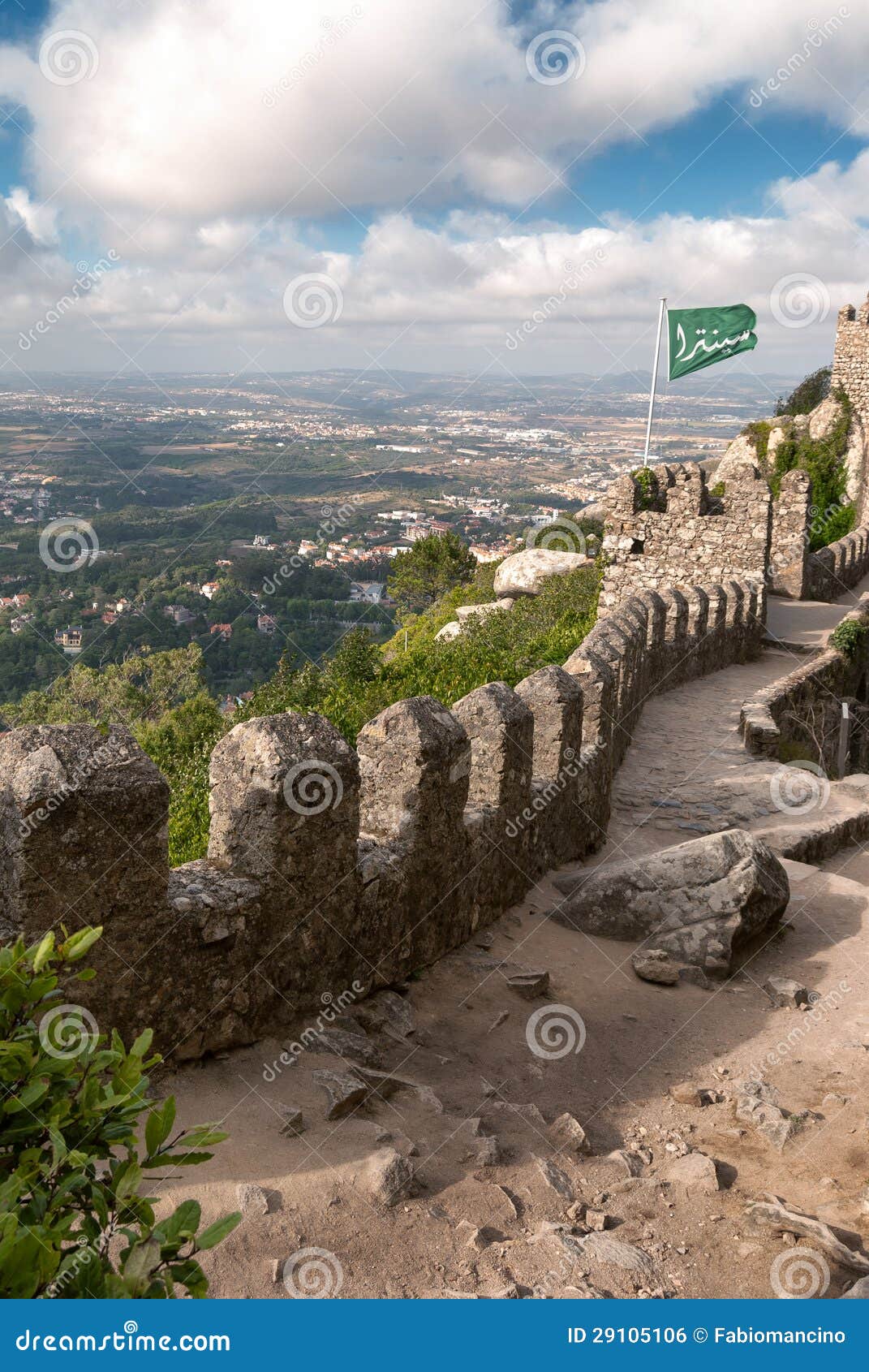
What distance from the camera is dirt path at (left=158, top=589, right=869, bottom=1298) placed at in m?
3.15

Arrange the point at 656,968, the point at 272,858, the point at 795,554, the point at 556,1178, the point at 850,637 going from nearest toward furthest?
1. the point at 556,1178
2. the point at 272,858
3. the point at 656,968
4. the point at 850,637
5. the point at 795,554

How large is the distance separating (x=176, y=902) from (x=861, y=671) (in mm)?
17714

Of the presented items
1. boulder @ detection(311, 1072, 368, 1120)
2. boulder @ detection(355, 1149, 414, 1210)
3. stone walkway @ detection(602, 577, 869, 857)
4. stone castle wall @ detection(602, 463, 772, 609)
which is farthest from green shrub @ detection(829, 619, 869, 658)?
boulder @ detection(355, 1149, 414, 1210)

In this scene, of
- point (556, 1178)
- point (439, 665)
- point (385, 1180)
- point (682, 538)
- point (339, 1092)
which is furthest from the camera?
point (682, 538)

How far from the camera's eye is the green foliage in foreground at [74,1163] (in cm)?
164

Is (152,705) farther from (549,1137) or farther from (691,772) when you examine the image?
(549,1137)

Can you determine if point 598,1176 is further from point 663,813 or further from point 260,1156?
point 663,813

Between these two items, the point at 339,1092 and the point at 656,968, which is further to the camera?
the point at 656,968

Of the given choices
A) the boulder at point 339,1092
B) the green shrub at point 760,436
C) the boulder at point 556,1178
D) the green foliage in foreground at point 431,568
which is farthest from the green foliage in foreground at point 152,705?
the green shrub at point 760,436

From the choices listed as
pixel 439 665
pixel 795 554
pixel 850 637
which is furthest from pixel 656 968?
pixel 795 554

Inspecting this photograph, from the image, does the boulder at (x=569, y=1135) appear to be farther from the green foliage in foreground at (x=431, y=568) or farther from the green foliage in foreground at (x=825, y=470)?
the green foliage in foreground at (x=431, y=568)

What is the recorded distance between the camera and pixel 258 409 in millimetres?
45062

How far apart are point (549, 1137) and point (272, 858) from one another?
1.55 m

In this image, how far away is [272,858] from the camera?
429 centimetres
